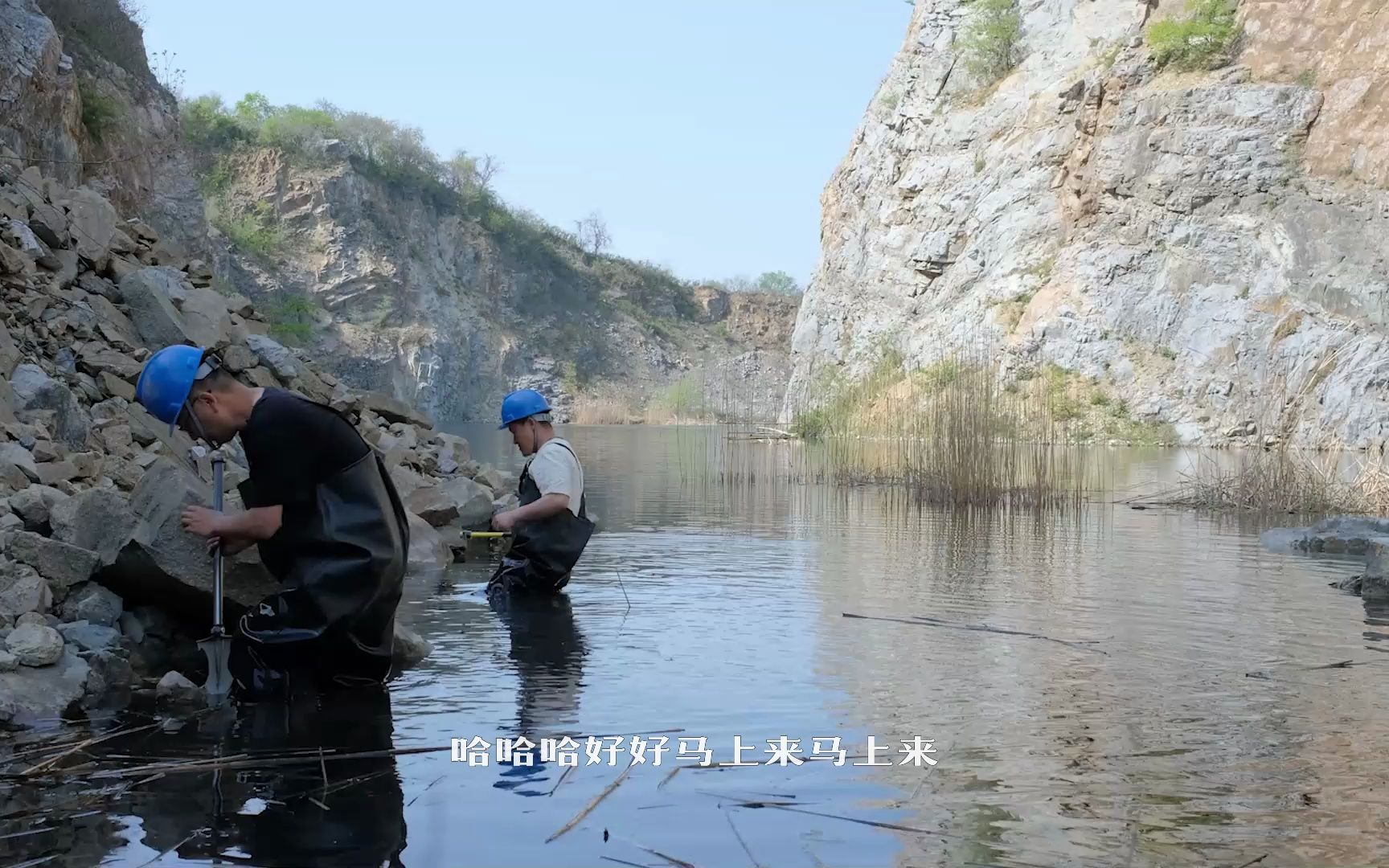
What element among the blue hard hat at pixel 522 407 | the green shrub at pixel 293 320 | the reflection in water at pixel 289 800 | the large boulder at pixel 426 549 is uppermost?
the green shrub at pixel 293 320

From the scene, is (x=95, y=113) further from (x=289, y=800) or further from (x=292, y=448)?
(x=289, y=800)

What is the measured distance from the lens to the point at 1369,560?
970 centimetres

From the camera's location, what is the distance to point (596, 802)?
14.7 feet

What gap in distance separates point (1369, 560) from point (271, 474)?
7.79m

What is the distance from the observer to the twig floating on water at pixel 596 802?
4.18 meters

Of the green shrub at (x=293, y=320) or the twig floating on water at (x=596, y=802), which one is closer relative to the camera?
the twig floating on water at (x=596, y=802)

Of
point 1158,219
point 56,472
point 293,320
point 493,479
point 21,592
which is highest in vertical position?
point 1158,219

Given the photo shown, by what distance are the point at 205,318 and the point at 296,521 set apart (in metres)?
7.20

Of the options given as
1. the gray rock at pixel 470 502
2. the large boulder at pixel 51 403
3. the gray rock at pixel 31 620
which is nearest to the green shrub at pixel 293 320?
the gray rock at pixel 470 502

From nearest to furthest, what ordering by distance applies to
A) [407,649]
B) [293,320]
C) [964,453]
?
1. [407,649]
2. [964,453]
3. [293,320]

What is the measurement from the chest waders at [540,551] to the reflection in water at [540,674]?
9 cm

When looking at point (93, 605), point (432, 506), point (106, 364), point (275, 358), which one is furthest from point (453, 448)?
point (93, 605)

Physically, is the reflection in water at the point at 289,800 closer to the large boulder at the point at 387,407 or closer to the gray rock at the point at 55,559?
the gray rock at the point at 55,559

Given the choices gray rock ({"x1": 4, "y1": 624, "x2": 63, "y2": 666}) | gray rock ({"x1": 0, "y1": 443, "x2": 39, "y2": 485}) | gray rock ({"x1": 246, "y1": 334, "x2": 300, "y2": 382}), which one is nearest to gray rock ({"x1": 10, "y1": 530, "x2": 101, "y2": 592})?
gray rock ({"x1": 4, "y1": 624, "x2": 63, "y2": 666})
